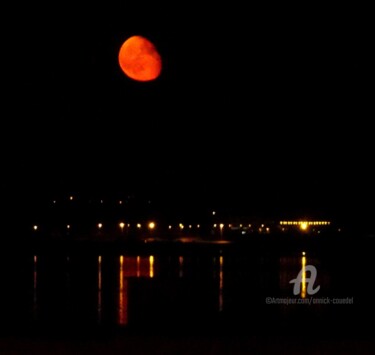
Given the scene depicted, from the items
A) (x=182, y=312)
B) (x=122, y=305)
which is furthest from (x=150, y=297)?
(x=122, y=305)

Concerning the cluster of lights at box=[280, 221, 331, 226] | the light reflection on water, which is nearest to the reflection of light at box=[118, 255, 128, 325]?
the light reflection on water

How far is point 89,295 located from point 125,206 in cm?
13200

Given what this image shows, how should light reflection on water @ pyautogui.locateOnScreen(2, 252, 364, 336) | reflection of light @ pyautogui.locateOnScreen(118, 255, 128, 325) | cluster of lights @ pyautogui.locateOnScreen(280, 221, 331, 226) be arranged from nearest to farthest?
light reflection on water @ pyautogui.locateOnScreen(2, 252, 364, 336)
reflection of light @ pyautogui.locateOnScreen(118, 255, 128, 325)
cluster of lights @ pyautogui.locateOnScreen(280, 221, 331, 226)

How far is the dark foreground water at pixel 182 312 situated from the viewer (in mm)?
10602

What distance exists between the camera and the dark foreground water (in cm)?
1060

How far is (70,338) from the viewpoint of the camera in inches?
435

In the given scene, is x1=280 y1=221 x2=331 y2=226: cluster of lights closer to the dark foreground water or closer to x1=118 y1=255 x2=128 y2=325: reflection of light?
the dark foreground water

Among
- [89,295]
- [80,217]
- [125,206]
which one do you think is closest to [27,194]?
[80,217]

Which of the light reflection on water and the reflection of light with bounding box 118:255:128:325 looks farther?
the reflection of light with bounding box 118:255:128:325

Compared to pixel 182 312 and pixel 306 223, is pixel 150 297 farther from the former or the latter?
pixel 306 223

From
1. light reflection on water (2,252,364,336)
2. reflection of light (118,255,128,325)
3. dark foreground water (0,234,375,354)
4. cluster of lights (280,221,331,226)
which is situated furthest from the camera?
cluster of lights (280,221,331,226)

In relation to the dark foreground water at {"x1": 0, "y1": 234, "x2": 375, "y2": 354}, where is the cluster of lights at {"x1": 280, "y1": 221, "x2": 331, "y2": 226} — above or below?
below

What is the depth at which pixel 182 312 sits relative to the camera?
1734cm

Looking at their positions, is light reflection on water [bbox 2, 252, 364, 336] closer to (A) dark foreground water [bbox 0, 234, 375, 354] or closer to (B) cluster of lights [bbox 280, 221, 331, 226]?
(A) dark foreground water [bbox 0, 234, 375, 354]
